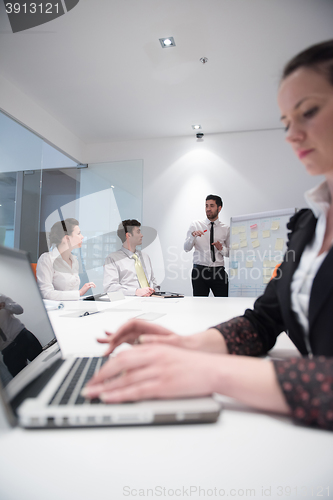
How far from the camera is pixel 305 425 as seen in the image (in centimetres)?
38

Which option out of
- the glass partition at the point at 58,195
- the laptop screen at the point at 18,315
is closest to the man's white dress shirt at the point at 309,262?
the laptop screen at the point at 18,315

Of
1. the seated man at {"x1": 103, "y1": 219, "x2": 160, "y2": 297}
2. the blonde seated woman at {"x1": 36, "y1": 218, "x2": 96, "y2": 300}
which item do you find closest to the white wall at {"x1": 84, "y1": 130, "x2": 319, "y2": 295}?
the seated man at {"x1": 103, "y1": 219, "x2": 160, "y2": 297}

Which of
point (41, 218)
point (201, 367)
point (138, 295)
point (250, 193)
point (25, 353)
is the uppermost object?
point (250, 193)

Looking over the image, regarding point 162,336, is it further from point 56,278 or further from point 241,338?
point 56,278

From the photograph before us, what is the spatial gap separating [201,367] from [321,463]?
16 cm

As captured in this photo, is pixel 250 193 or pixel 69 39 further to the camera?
pixel 250 193

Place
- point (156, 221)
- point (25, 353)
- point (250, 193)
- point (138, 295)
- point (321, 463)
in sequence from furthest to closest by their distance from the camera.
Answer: point (156, 221) → point (250, 193) → point (138, 295) → point (25, 353) → point (321, 463)

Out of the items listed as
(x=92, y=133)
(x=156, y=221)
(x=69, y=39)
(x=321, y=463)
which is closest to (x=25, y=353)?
(x=321, y=463)

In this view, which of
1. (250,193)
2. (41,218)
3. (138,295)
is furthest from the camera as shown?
(250,193)

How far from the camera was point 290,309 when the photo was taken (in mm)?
570

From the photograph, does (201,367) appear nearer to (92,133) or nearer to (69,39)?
(69,39)

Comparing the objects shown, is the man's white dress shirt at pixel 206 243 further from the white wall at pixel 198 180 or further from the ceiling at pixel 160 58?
the ceiling at pixel 160 58

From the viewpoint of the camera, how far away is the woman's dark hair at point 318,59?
484 millimetres

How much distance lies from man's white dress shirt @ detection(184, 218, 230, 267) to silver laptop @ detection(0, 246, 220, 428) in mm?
3226
